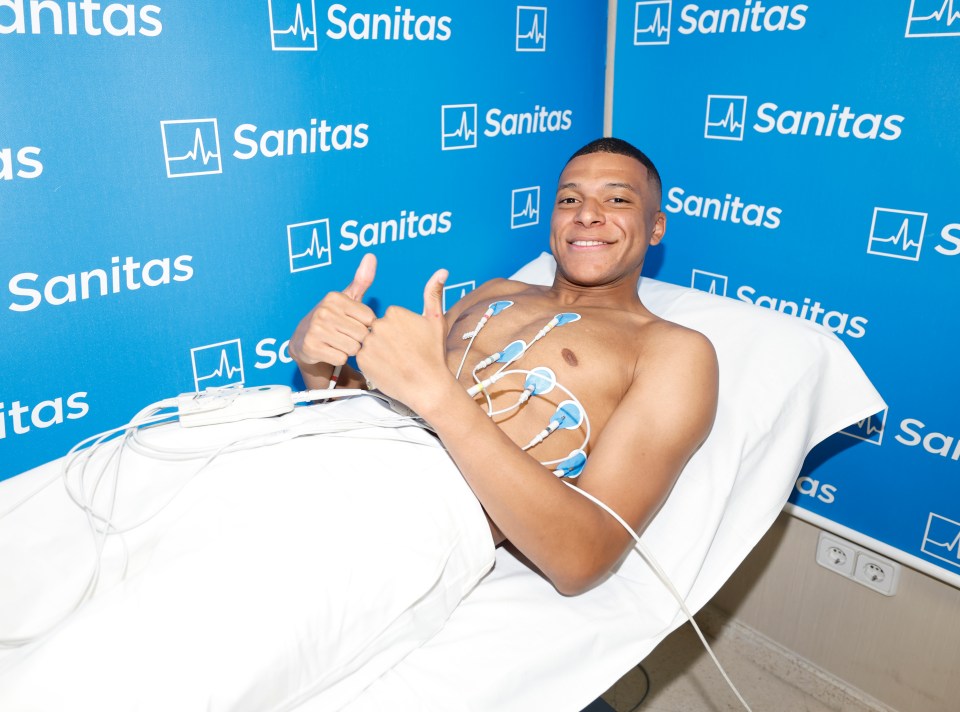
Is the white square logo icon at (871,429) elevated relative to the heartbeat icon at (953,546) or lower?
elevated

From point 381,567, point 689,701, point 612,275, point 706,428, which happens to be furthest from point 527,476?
point 689,701

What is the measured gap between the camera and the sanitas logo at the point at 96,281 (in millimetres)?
1181

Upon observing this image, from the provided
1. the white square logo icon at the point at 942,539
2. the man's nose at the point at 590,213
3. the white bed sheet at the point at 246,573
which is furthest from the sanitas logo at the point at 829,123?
the white bed sheet at the point at 246,573

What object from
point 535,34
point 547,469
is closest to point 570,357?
point 547,469

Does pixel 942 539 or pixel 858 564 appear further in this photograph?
pixel 858 564

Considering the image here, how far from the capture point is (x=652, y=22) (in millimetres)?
1839

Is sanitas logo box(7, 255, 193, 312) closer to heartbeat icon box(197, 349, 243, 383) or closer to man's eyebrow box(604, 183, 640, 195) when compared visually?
heartbeat icon box(197, 349, 243, 383)

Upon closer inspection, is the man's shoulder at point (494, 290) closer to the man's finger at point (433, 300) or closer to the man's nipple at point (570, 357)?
the man's nipple at point (570, 357)

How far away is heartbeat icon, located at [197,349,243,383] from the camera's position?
1434mm

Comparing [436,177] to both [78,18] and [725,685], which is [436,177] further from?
[725,685]

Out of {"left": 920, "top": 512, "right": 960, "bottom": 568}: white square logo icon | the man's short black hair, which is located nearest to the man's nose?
the man's short black hair

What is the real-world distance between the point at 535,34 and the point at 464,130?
33 centimetres

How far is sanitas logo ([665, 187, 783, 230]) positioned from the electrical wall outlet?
771mm

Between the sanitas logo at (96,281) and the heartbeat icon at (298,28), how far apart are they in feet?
1.55
